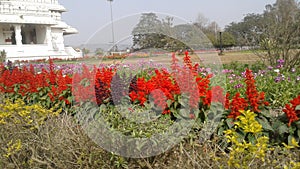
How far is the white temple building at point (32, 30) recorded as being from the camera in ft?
87.8

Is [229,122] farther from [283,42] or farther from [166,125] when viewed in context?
[283,42]

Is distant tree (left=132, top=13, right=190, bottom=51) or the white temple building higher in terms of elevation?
the white temple building

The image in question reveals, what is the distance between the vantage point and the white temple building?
26.8 metres

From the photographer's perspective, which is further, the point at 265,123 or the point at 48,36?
the point at 48,36

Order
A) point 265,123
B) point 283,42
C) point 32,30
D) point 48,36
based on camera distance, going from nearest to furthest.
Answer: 1. point 265,123
2. point 283,42
3. point 48,36
4. point 32,30

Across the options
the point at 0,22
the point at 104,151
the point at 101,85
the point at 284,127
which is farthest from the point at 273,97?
the point at 0,22

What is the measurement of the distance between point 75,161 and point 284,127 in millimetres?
1702

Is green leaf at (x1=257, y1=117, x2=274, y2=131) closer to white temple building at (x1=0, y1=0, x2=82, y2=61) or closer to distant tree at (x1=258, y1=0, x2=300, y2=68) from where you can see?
distant tree at (x1=258, y1=0, x2=300, y2=68)

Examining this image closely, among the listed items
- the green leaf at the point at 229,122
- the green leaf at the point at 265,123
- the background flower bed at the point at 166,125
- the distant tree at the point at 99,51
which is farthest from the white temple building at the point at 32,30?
the green leaf at the point at 265,123

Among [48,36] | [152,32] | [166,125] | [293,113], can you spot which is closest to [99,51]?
[152,32]

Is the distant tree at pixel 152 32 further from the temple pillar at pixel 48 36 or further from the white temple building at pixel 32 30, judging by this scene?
the temple pillar at pixel 48 36

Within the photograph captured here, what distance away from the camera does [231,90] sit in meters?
4.37

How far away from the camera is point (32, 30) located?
109 feet

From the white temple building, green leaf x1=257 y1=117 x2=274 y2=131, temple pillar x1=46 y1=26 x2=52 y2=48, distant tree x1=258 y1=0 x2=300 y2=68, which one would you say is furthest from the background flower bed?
temple pillar x1=46 y1=26 x2=52 y2=48
